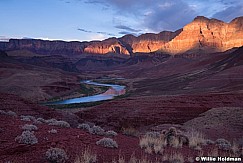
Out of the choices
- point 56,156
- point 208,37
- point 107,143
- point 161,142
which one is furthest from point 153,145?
point 208,37

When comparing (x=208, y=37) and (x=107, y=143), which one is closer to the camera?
(x=107, y=143)

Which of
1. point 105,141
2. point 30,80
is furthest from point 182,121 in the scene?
point 30,80

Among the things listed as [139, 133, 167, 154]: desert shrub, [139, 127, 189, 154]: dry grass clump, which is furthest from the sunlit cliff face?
[139, 133, 167, 154]: desert shrub

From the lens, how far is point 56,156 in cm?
728

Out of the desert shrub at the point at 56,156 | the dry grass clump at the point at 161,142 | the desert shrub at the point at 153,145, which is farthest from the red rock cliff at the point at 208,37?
the desert shrub at the point at 56,156

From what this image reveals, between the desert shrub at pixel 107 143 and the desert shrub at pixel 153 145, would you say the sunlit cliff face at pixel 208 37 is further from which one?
the desert shrub at pixel 107 143

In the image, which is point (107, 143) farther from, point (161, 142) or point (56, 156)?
point (56, 156)

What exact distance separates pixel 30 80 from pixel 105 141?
63.6m

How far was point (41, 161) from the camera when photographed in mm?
7176

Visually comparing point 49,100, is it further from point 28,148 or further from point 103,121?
point 28,148

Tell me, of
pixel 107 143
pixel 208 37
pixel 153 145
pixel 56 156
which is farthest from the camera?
pixel 208 37

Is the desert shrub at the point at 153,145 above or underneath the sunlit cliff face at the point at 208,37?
underneath

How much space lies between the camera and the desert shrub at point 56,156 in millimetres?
7219

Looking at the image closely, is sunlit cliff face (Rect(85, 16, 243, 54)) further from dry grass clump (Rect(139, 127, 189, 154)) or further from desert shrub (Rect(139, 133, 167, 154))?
Result: desert shrub (Rect(139, 133, 167, 154))
